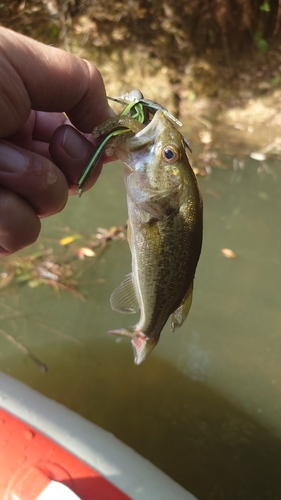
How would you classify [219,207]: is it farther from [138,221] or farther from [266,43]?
[266,43]

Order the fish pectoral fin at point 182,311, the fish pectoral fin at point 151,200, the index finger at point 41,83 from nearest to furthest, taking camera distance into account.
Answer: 1. the index finger at point 41,83
2. the fish pectoral fin at point 151,200
3. the fish pectoral fin at point 182,311

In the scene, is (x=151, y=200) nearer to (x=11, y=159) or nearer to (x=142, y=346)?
(x=11, y=159)

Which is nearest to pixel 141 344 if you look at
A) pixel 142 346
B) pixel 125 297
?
pixel 142 346

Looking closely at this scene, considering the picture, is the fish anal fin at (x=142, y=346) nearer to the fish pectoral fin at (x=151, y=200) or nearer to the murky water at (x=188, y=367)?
the fish pectoral fin at (x=151, y=200)

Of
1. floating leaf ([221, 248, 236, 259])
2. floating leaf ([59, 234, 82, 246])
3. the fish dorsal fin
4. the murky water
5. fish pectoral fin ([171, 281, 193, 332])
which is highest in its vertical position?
fish pectoral fin ([171, 281, 193, 332])

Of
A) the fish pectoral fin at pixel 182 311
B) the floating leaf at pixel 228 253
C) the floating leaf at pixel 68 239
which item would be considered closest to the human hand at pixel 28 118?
the fish pectoral fin at pixel 182 311

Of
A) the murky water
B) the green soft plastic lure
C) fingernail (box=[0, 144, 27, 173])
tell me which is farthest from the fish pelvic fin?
the murky water

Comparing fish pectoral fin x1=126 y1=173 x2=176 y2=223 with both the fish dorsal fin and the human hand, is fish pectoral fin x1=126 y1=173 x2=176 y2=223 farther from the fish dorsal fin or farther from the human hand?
the fish dorsal fin
